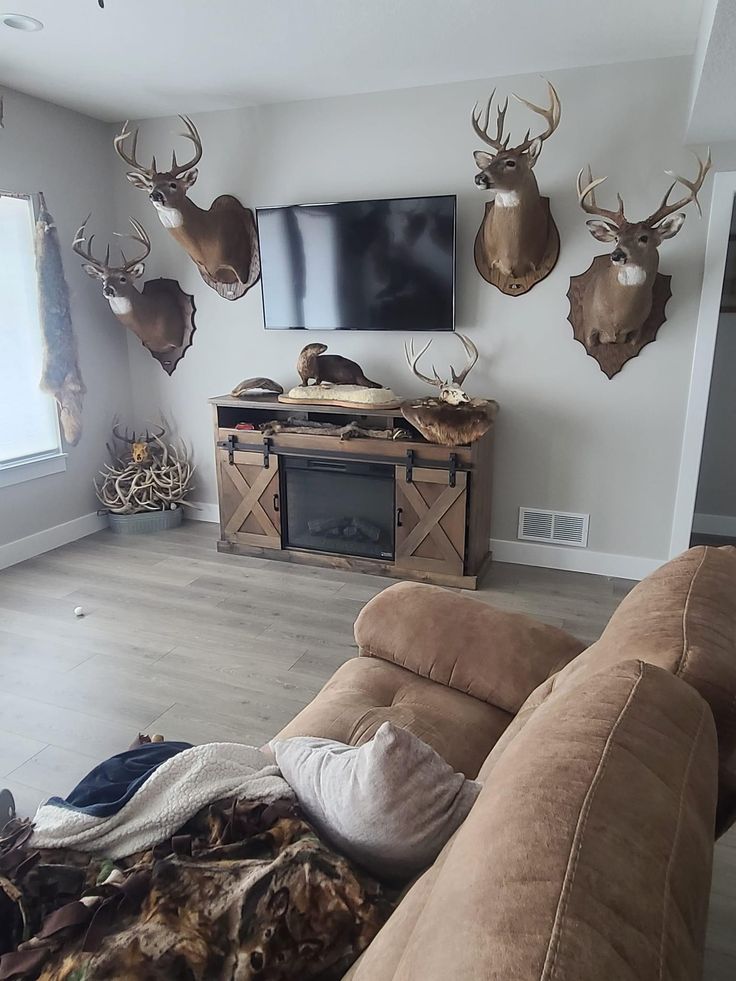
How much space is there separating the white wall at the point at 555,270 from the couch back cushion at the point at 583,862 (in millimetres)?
3046

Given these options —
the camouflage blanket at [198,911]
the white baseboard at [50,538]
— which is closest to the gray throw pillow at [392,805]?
the camouflage blanket at [198,911]

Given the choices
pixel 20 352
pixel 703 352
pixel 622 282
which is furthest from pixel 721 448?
pixel 20 352

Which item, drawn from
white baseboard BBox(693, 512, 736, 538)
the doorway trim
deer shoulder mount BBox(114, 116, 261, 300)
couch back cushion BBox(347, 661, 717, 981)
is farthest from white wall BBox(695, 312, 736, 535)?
couch back cushion BBox(347, 661, 717, 981)

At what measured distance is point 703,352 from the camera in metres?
3.45

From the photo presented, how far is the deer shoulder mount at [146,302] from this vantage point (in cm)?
425

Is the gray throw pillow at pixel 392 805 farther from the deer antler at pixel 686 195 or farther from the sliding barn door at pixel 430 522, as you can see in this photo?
the deer antler at pixel 686 195

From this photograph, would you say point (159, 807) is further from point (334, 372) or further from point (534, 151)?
point (534, 151)

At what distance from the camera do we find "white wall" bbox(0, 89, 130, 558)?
155 inches

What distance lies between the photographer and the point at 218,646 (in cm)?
309

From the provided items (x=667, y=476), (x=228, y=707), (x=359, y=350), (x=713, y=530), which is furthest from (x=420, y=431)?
(x=713, y=530)

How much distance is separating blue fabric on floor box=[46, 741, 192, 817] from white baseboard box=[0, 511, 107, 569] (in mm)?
3074

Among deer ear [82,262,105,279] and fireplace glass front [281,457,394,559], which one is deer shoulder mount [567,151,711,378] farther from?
deer ear [82,262,105,279]

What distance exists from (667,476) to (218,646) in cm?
254

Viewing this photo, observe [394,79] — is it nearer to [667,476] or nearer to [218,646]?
[667,476]
